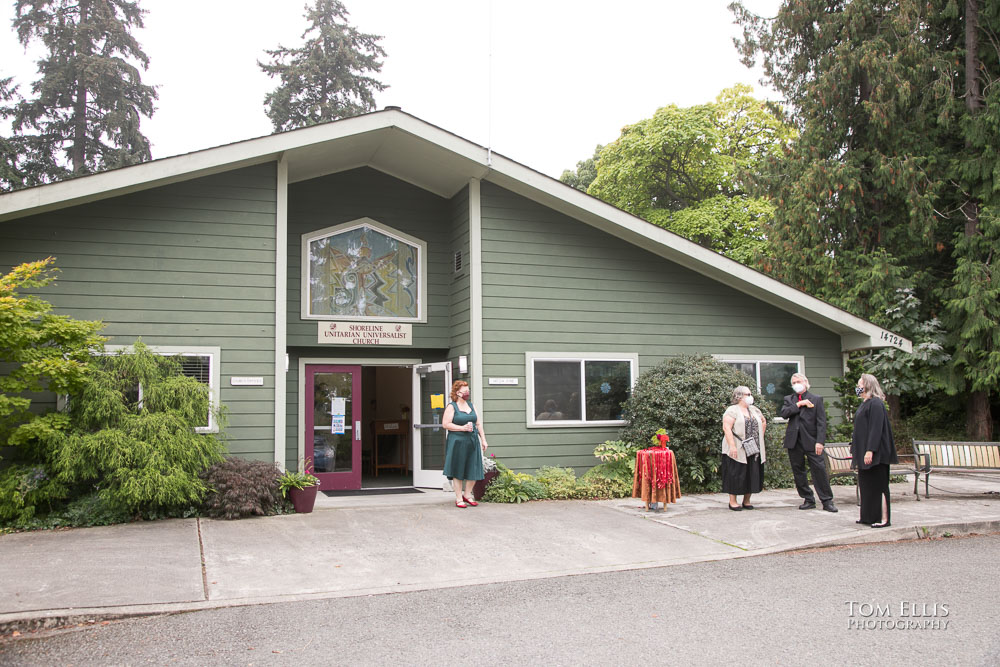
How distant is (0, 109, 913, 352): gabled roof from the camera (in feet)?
33.2

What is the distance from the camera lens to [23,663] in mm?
4711

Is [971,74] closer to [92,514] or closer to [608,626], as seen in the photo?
[608,626]

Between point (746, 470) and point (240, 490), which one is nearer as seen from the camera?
point (240, 490)

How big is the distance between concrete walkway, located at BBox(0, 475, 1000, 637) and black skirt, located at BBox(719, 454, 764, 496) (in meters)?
0.32

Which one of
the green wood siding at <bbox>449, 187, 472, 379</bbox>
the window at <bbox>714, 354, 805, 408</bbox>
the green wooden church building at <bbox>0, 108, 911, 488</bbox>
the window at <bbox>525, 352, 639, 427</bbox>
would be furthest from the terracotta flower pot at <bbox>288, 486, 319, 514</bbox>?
the window at <bbox>714, 354, 805, 408</bbox>

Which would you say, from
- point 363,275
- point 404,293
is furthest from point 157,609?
point 404,293

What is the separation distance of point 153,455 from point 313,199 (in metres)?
5.33

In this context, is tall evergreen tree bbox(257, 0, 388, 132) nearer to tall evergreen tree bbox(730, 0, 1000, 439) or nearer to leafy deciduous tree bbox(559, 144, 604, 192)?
leafy deciduous tree bbox(559, 144, 604, 192)

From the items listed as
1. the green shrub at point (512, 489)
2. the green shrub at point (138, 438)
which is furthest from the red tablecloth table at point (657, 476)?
the green shrub at point (138, 438)

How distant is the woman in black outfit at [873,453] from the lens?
8844mm

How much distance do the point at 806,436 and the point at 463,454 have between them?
175 inches

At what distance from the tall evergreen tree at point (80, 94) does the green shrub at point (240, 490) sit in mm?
22006

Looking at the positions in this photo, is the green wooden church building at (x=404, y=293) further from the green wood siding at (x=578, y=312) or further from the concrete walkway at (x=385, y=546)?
the concrete walkway at (x=385, y=546)

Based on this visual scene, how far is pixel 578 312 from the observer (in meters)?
13.0
